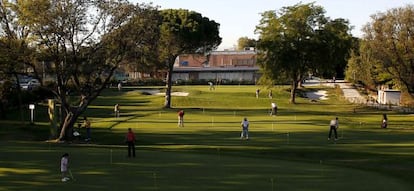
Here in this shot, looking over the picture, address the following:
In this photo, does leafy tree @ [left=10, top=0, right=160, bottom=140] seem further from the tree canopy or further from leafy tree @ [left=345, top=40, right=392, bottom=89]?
leafy tree @ [left=345, top=40, right=392, bottom=89]

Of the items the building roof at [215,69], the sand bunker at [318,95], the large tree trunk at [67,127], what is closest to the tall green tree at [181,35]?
the sand bunker at [318,95]

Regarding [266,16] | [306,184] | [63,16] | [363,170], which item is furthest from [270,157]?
[266,16]

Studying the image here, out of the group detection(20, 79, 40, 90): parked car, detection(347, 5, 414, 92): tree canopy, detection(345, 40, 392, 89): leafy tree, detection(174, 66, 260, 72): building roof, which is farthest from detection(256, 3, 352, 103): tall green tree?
detection(174, 66, 260, 72): building roof

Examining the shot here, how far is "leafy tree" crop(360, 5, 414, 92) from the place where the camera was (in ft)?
213

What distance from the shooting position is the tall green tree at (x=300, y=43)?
81625 mm

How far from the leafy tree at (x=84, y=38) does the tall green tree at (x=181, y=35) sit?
2930cm

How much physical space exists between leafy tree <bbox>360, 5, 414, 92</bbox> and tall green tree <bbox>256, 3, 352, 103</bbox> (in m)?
Result: 14.8

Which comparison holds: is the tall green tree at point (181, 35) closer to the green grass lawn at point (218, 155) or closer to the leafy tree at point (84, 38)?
the green grass lawn at point (218, 155)

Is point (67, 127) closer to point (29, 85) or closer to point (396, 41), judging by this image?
point (396, 41)

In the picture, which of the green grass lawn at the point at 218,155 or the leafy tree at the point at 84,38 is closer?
the green grass lawn at the point at 218,155

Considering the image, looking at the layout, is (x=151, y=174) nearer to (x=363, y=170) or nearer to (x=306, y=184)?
(x=306, y=184)

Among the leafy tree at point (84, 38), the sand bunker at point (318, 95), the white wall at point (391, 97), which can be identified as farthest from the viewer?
the sand bunker at point (318, 95)

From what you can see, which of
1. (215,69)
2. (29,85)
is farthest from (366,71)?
(215,69)

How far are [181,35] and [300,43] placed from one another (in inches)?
733
